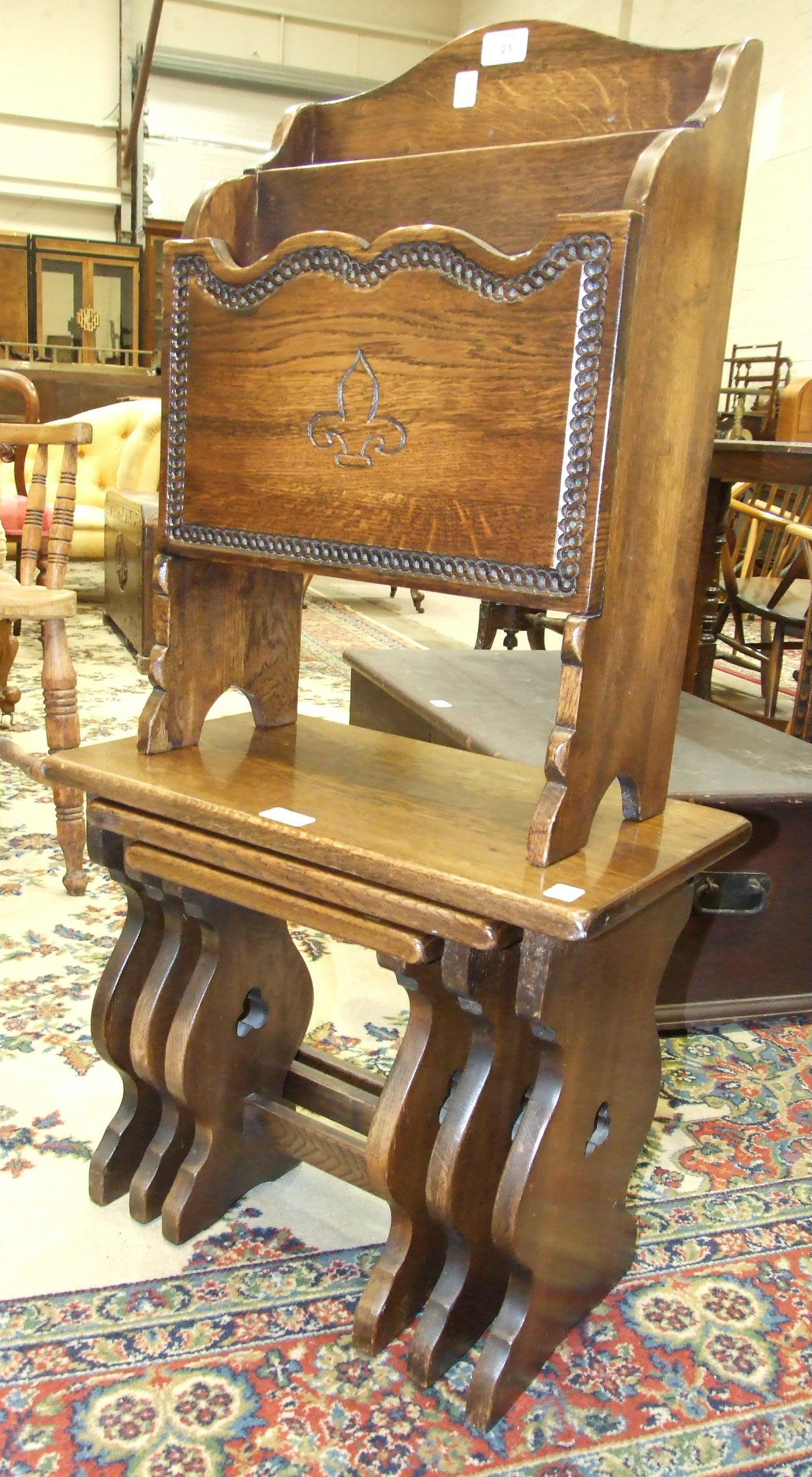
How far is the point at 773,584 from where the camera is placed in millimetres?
4254

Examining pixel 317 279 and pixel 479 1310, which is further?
pixel 479 1310

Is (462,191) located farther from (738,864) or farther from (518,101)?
(738,864)

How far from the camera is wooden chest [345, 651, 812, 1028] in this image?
6.63 ft

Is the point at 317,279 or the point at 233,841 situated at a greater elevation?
the point at 317,279

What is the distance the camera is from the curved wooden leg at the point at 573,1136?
1198 millimetres

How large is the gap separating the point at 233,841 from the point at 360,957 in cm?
117

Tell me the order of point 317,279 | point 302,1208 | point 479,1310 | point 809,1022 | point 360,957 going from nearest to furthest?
point 317,279, point 479,1310, point 302,1208, point 809,1022, point 360,957

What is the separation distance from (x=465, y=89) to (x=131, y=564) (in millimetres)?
3591

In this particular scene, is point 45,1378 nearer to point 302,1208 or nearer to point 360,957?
point 302,1208

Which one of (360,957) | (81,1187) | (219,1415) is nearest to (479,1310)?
(219,1415)

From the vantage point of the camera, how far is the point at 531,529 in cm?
111

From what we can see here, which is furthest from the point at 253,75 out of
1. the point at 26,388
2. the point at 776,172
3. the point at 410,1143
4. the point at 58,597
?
the point at 410,1143

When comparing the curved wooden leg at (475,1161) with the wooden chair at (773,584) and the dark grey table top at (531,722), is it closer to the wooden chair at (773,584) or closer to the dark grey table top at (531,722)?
the dark grey table top at (531,722)

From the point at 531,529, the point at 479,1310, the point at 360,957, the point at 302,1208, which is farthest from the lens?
the point at 360,957
